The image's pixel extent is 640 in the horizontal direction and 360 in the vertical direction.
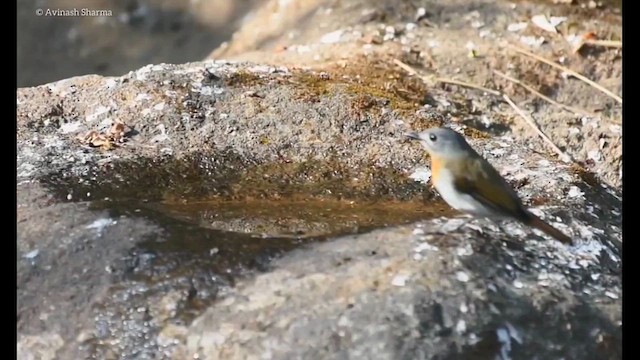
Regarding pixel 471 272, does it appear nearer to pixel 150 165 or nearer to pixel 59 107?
pixel 150 165

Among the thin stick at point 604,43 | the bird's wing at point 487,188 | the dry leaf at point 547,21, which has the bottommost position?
the bird's wing at point 487,188

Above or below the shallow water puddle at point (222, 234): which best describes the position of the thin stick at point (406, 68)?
above

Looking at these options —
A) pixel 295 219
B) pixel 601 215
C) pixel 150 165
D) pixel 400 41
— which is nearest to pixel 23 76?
pixel 400 41

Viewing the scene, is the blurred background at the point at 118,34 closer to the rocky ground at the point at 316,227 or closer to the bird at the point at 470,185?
the rocky ground at the point at 316,227

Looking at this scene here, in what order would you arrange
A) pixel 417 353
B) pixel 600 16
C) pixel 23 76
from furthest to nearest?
pixel 23 76 < pixel 600 16 < pixel 417 353

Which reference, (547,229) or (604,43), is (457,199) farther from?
(604,43)

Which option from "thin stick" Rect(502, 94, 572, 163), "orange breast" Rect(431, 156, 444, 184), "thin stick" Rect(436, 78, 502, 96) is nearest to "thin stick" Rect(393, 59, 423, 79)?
"thin stick" Rect(436, 78, 502, 96)

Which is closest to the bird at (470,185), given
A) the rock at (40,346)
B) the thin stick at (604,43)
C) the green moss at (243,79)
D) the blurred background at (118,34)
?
the green moss at (243,79)
